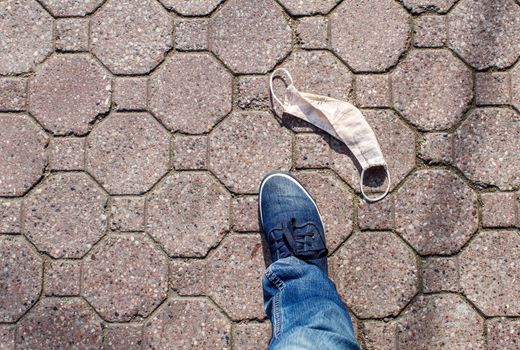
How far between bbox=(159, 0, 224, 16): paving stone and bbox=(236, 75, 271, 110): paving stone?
34 cm

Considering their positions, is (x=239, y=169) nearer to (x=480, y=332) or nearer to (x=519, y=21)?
(x=480, y=332)

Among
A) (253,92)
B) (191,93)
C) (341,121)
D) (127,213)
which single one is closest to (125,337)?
(127,213)

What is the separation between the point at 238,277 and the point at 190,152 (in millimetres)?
575

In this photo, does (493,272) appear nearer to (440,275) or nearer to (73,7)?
(440,275)

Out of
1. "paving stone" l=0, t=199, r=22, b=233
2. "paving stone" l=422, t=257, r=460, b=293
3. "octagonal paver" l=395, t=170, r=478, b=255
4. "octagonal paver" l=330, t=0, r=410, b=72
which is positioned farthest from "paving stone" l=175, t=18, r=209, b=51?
"paving stone" l=422, t=257, r=460, b=293

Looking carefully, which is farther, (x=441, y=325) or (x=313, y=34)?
(x=313, y=34)

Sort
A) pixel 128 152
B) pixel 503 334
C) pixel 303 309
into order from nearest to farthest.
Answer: pixel 303 309 → pixel 503 334 → pixel 128 152

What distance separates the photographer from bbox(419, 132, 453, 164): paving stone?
2459 millimetres

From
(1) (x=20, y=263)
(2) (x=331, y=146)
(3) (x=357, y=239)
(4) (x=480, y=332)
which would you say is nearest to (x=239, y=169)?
(2) (x=331, y=146)

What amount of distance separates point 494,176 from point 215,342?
4.55 feet

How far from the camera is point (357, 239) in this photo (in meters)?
2.43

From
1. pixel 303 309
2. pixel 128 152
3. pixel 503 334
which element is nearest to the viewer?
pixel 303 309

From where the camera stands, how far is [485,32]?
2.52 metres

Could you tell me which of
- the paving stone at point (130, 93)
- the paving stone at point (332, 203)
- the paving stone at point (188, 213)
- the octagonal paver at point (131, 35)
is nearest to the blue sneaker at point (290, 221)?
the paving stone at point (332, 203)
